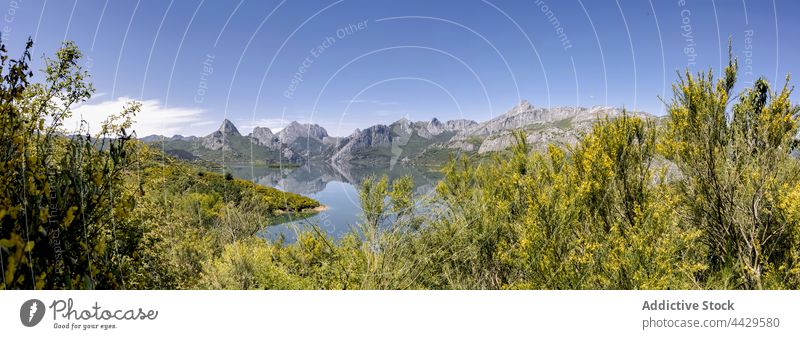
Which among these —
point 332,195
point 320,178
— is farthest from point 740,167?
point 320,178
